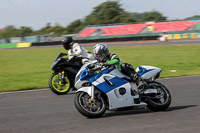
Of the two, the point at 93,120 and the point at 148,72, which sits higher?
the point at 148,72

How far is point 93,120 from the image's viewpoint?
223 inches

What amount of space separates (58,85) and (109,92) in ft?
13.3

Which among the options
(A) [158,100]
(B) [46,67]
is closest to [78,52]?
(A) [158,100]

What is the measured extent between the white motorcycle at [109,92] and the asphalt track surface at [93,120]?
0.20m

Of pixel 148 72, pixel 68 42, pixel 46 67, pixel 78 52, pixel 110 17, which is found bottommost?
pixel 46 67

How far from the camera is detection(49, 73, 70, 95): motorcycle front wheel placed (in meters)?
9.41

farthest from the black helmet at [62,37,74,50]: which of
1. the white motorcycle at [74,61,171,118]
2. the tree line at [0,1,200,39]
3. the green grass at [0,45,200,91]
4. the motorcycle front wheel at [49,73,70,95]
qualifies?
the tree line at [0,1,200,39]

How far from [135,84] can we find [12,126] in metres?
2.46

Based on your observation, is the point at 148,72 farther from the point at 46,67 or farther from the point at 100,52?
the point at 46,67

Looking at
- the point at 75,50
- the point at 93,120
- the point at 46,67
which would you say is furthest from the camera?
the point at 46,67

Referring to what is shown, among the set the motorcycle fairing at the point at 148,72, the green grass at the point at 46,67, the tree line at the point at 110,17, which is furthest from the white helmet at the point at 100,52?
the tree line at the point at 110,17

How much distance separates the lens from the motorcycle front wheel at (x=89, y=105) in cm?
558

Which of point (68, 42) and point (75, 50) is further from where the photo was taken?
point (68, 42)

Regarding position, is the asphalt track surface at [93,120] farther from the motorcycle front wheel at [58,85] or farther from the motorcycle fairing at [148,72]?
the motorcycle front wheel at [58,85]
